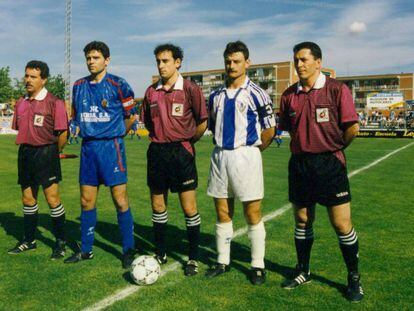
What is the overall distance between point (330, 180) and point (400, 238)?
107 inches

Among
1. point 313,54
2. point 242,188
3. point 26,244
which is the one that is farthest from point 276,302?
point 26,244

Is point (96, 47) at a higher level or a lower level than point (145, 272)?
higher

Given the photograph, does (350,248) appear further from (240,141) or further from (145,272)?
(145,272)

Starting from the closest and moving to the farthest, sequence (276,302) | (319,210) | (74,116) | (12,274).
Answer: (276,302) → (12,274) → (74,116) → (319,210)

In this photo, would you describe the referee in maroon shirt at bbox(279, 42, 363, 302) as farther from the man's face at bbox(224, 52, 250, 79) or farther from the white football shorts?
the man's face at bbox(224, 52, 250, 79)

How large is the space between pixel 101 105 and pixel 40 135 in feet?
3.40

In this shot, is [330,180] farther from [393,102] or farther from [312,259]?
[393,102]

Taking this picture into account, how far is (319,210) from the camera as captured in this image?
7.75 meters

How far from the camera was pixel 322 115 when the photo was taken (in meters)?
4.03

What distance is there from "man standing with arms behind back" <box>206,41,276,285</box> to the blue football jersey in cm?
115

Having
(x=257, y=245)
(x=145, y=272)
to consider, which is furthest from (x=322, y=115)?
(x=145, y=272)

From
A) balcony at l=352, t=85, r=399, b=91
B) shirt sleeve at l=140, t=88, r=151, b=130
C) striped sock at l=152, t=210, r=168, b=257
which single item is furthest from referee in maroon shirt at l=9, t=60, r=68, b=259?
balcony at l=352, t=85, r=399, b=91

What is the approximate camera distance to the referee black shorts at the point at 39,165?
5.30m

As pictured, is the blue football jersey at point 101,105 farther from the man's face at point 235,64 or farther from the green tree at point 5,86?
the green tree at point 5,86
